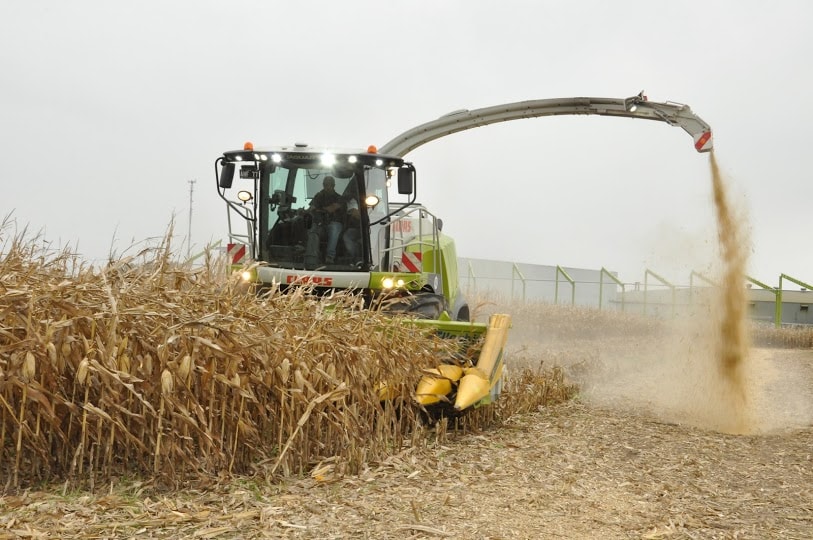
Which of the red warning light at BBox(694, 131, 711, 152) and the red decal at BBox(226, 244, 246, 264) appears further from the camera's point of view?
the red warning light at BBox(694, 131, 711, 152)

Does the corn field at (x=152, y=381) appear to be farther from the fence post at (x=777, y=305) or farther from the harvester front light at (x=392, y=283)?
the fence post at (x=777, y=305)

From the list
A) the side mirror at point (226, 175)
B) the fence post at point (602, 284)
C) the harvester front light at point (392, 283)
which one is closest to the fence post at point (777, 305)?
the fence post at point (602, 284)

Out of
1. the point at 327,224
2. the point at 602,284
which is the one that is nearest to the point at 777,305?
the point at 602,284

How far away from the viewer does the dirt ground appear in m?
3.86

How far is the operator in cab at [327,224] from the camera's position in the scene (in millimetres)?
7748

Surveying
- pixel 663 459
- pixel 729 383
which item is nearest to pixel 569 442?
pixel 663 459

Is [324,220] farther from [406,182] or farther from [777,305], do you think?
[777,305]

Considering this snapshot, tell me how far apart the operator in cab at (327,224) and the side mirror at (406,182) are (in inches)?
23.9

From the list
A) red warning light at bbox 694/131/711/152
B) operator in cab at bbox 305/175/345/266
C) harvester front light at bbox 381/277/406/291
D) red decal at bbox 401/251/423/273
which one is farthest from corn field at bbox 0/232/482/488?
red warning light at bbox 694/131/711/152

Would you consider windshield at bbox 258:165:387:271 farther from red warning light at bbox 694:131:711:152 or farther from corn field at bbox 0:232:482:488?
red warning light at bbox 694:131:711:152

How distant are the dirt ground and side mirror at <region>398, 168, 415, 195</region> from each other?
83.0 inches

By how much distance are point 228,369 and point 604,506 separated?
6.77 feet

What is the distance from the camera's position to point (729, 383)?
25.9 ft

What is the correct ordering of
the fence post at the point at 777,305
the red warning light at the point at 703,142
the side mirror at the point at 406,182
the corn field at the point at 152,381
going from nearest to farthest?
the corn field at the point at 152,381 → the side mirror at the point at 406,182 → the red warning light at the point at 703,142 → the fence post at the point at 777,305
